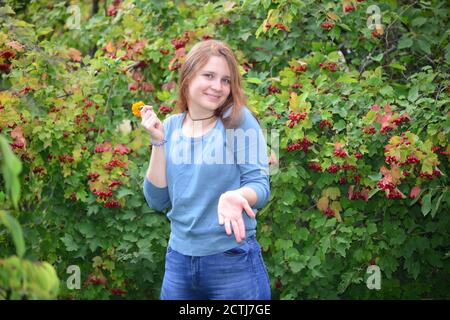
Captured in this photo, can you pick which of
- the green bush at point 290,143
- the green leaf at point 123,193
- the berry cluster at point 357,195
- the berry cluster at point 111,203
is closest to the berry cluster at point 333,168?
the green bush at point 290,143

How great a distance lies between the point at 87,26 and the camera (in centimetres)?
556

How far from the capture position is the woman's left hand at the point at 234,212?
96.7 inches

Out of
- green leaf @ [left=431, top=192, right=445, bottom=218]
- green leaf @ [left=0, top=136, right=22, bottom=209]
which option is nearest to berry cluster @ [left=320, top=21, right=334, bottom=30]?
green leaf @ [left=431, top=192, right=445, bottom=218]

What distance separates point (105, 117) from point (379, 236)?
5.98 ft

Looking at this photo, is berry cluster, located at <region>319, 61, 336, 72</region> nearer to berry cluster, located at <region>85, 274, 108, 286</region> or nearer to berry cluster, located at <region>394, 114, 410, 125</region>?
berry cluster, located at <region>394, 114, 410, 125</region>

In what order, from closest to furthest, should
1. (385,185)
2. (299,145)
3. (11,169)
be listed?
(11,169) < (385,185) < (299,145)

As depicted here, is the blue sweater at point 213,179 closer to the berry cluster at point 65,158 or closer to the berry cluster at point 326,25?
the berry cluster at point 65,158

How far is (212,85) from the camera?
2.99m

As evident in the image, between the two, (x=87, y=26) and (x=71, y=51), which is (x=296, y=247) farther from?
(x=87, y=26)

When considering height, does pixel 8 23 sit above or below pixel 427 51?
above

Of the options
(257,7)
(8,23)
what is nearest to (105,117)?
(8,23)

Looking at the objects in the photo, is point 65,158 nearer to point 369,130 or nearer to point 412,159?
point 369,130

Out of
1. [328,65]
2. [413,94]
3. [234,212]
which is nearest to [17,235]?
[234,212]

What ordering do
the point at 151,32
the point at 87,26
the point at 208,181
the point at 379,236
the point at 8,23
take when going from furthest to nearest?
the point at 87,26, the point at 151,32, the point at 8,23, the point at 379,236, the point at 208,181
